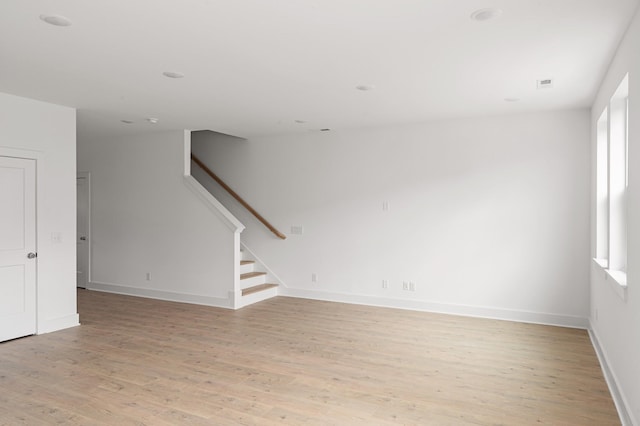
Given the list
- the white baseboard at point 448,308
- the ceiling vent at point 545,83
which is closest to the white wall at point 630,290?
the ceiling vent at point 545,83

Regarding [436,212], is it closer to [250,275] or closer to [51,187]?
[250,275]

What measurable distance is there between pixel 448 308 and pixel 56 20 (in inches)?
209

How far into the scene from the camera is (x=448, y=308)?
6098mm

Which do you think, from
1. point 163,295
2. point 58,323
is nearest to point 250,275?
point 163,295

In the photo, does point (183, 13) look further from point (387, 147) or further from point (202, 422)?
point (387, 147)

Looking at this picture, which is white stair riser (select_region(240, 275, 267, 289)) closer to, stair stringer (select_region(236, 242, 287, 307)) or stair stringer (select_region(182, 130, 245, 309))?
stair stringer (select_region(236, 242, 287, 307))

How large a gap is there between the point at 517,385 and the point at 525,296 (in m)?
2.27

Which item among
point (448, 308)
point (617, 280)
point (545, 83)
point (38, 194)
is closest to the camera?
point (617, 280)

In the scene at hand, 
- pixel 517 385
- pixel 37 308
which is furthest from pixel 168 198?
pixel 517 385

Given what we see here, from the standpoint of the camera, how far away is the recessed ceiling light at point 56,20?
2773 millimetres

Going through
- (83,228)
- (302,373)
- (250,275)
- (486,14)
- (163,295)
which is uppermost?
(486,14)

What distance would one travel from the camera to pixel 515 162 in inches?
224

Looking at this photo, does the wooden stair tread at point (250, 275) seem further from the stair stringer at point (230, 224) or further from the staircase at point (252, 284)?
the stair stringer at point (230, 224)

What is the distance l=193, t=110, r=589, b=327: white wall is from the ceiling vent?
4.41 feet
